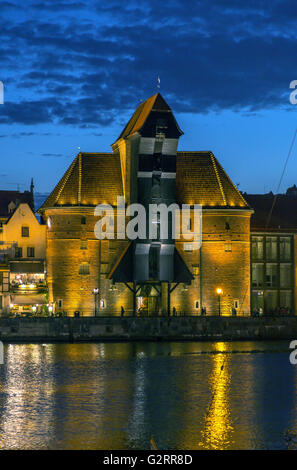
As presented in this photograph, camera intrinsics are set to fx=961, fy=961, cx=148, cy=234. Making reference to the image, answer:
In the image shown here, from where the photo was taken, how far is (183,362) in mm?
59031

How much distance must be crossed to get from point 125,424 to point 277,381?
15.4 meters

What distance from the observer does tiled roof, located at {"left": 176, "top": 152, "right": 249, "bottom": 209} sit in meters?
78.6

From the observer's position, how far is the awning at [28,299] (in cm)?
7762

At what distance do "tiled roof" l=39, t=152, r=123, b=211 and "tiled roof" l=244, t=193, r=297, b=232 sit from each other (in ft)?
43.8

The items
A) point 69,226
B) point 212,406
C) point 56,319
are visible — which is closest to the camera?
point 212,406

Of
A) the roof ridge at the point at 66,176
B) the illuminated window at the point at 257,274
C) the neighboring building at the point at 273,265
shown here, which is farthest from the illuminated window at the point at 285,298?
the roof ridge at the point at 66,176

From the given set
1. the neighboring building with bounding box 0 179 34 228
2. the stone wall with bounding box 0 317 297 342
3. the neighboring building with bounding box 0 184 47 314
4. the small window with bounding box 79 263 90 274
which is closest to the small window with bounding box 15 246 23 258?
the neighboring building with bounding box 0 184 47 314

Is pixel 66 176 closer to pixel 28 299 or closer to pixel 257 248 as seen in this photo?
pixel 28 299

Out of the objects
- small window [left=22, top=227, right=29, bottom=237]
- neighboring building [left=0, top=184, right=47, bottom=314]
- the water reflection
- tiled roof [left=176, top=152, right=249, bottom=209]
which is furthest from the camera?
small window [left=22, top=227, right=29, bottom=237]
